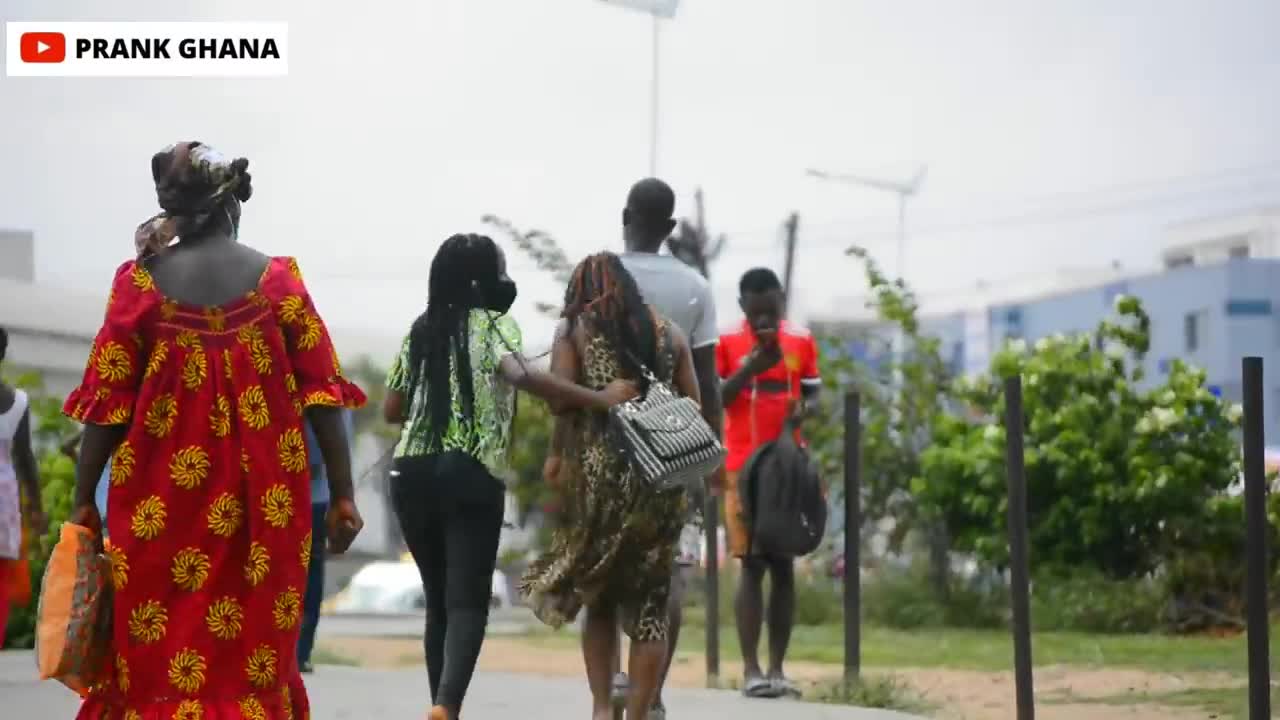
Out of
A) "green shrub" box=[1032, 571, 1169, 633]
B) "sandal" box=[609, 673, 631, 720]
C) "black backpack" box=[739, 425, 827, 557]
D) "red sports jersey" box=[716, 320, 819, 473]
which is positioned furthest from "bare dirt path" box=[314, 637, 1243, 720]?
"green shrub" box=[1032, 571, 1169, 633]

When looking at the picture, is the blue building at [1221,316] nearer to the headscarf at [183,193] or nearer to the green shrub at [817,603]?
the green shrub at [817,603]

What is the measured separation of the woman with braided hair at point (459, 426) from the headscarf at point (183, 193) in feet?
6.27

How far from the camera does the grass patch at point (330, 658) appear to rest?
1391 cm

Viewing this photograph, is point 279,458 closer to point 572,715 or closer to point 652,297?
point 652,297

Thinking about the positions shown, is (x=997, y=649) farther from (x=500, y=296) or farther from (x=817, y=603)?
(x=500, y=296)

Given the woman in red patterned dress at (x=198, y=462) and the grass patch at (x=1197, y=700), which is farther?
the grass patch at (x=1197, y=700)

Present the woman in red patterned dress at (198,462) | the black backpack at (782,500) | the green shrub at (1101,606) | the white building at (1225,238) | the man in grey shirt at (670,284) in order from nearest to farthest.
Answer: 1. the woman in red patterned dress at (198,462)
2. the man in grey shirt at (670,284)
3. the black backpack at (782,500)
4. the green shrub at (1101,606)
5. the white building at (1225,238)

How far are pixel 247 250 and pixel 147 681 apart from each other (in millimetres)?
1103

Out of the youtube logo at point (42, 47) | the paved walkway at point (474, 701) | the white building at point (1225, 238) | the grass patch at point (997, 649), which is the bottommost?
the paved walkway at point (474, 701)

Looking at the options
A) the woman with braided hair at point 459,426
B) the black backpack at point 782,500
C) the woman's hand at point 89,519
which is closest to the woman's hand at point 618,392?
the woman with braided hair at point 459,426

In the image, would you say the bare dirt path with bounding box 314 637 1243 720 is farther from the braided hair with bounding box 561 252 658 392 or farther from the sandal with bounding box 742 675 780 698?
the braided hair with bounding box 561 252 658 392

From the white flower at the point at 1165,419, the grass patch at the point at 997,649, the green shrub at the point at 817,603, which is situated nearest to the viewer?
the grass patch at the point at 997,649

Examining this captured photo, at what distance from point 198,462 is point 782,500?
5.08 meters

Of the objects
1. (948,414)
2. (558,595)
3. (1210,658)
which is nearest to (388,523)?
(948,414)
